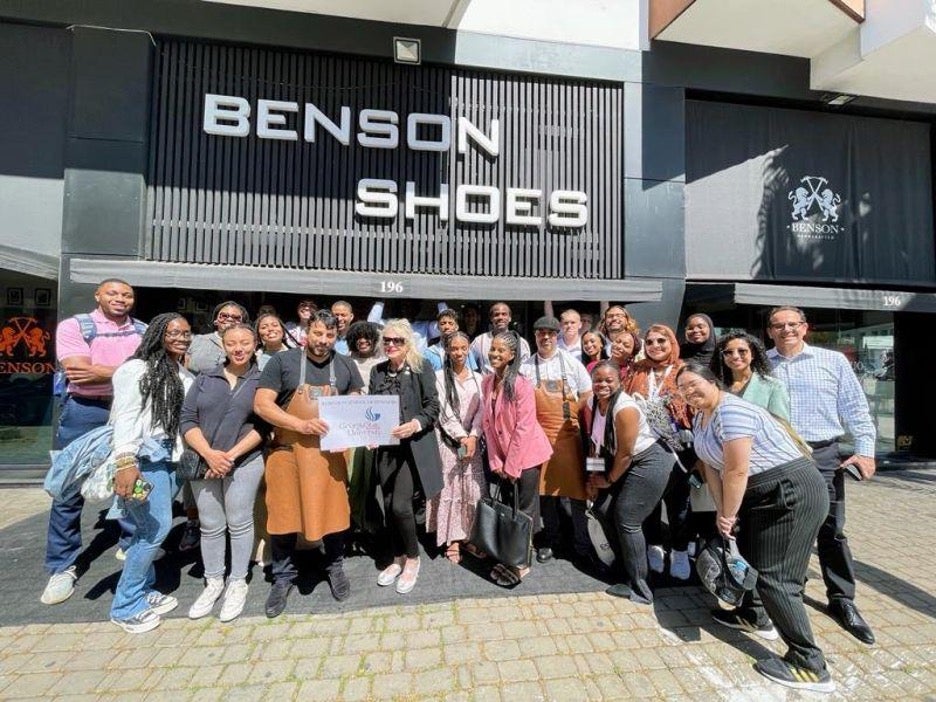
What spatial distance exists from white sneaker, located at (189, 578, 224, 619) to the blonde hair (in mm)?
2041

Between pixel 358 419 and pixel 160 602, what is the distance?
1.90 m

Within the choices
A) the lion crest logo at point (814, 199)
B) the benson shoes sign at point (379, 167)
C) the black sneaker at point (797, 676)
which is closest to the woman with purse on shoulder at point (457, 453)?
the black sneaker at point (797, 676)

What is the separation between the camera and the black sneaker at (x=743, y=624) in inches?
115

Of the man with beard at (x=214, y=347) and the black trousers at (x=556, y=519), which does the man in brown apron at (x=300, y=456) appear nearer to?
the man with beard at (x=214, y=347)

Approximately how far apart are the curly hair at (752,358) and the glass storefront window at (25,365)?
25.9 feet

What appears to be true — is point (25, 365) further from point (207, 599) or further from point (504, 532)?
point (504, 532)

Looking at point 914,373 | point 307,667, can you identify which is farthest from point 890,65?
point 307,667

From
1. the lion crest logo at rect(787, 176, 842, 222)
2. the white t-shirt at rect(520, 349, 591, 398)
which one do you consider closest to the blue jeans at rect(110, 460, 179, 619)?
the white t-shirt at rect(520, 349, 591, 398)

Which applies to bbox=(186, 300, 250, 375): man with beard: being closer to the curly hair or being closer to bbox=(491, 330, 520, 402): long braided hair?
bbox=(491, 330, 520, 402): long braided hair

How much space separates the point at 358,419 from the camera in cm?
309

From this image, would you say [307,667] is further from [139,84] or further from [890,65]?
[890,65]

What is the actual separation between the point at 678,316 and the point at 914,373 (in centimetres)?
470

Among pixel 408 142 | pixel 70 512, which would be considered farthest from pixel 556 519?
pixel 408 142

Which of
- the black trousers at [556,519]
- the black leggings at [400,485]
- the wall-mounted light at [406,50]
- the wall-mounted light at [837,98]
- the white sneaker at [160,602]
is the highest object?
the wall-mounted light at [406,50]
